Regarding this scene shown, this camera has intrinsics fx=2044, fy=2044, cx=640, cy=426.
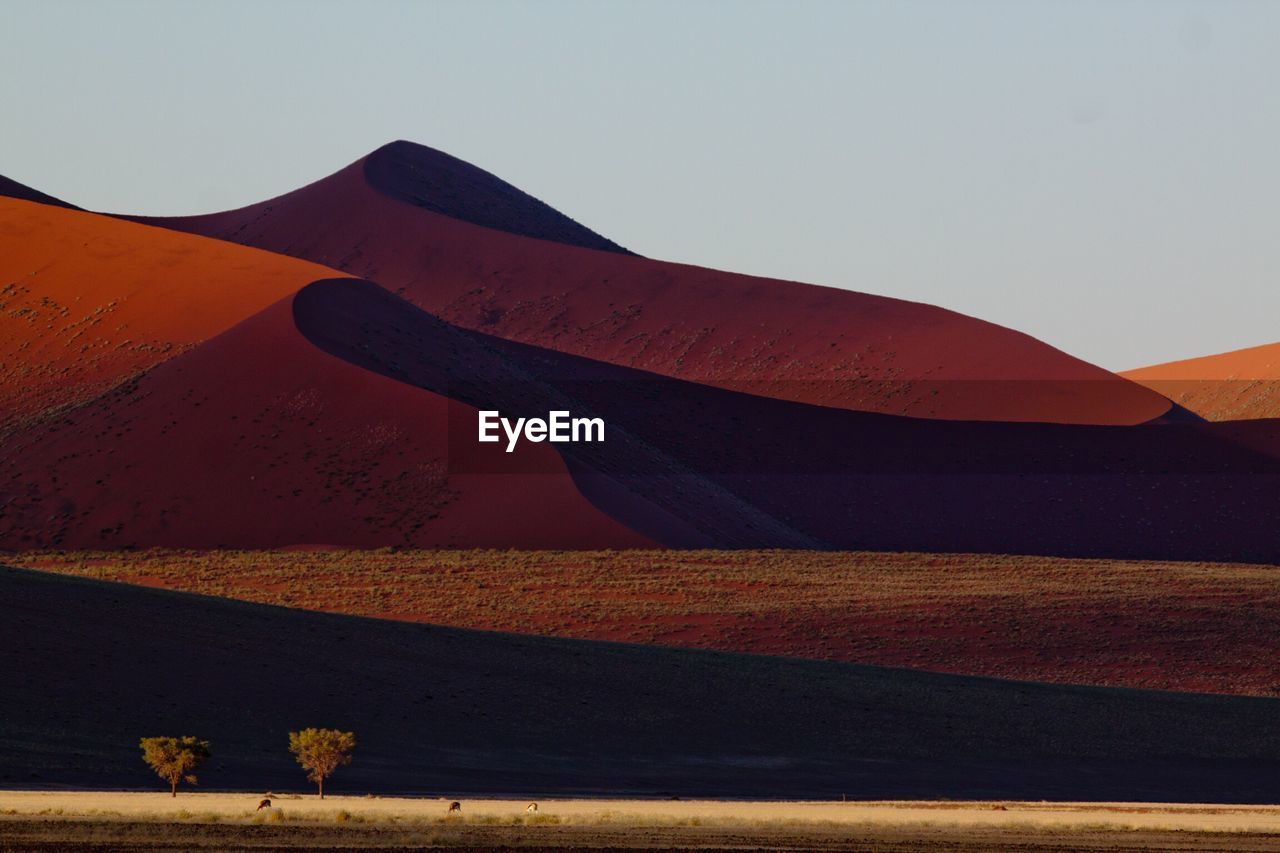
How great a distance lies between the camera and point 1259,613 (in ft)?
171

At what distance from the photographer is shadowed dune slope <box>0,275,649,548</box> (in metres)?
60.2

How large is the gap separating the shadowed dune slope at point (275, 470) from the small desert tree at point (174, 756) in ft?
106

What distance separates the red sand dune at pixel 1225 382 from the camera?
111 m

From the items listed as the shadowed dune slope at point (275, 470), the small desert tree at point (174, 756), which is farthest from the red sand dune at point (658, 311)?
the small desert tree at point (174, 756)

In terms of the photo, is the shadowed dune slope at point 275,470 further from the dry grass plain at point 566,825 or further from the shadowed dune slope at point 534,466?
the dry grass plain at point 566,825

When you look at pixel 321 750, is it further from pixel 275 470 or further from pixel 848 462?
pixel 848 462

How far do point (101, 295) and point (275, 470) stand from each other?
16360mm

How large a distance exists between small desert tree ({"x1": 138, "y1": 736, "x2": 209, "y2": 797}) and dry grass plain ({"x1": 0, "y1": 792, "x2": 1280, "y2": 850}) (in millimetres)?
514

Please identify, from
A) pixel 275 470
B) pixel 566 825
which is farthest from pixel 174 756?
pixel 275 470

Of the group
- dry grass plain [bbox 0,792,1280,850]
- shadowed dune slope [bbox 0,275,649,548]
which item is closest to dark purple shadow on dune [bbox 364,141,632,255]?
shadowed dune slope [bbox 0,275,649,548]

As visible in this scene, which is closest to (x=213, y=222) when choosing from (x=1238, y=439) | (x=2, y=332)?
(x=2, y=332)

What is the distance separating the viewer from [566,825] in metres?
24.3

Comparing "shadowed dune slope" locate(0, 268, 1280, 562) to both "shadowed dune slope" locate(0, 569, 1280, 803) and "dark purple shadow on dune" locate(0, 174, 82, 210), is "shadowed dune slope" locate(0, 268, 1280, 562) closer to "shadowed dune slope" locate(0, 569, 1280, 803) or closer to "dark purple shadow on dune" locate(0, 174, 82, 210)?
"shadowed dune slope" locate(0, 569, 1280, 803)

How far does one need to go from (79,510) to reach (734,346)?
43.0 metres
